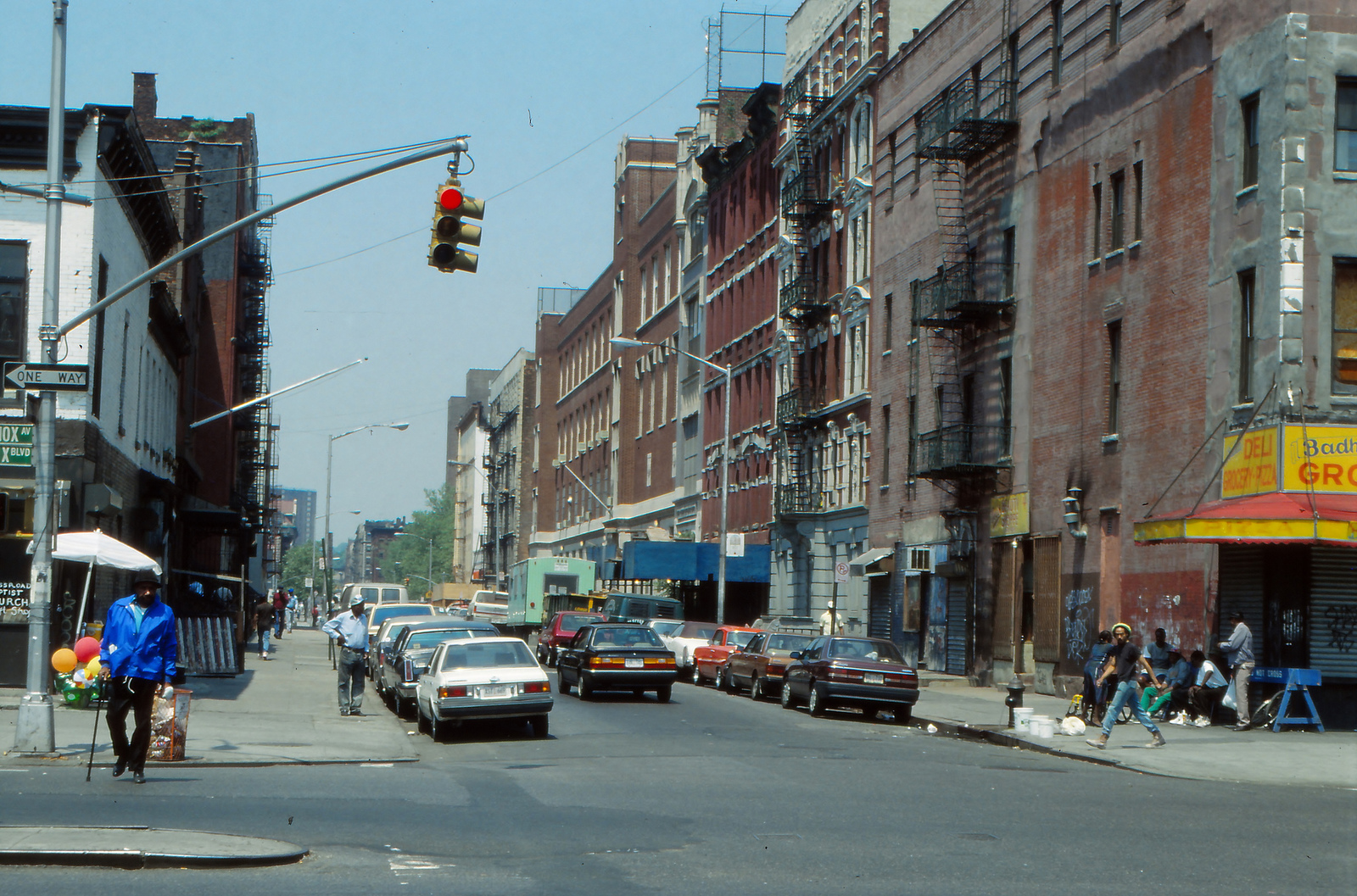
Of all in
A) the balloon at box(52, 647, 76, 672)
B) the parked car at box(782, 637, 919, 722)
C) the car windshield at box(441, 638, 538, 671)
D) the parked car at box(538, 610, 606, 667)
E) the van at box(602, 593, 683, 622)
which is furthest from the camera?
the van at box(602, 593, 683, 622)

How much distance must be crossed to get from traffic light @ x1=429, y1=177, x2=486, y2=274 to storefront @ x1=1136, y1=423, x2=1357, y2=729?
13103 millimetres

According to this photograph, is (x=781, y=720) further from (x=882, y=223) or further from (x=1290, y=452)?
(x=882, y=223)

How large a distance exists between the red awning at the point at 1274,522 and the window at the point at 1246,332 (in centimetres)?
203

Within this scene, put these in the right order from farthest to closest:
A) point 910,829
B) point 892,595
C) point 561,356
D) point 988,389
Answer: point 561,356, point 892,595, point 988,389, point 910,829

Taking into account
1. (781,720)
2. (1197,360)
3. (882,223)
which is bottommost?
(781,720)

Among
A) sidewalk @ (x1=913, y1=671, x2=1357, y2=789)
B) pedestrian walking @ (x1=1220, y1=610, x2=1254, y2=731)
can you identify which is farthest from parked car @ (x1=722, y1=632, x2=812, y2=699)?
pedestrian walking @ (x1=1220, y1=610, x2=1254, y2=731)

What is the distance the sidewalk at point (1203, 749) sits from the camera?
1922cm

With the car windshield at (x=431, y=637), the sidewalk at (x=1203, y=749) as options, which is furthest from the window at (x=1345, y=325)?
the car windshield at (x=431, y=637)

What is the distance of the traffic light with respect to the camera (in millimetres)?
16281

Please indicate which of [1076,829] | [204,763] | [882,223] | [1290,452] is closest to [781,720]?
[1290,452]

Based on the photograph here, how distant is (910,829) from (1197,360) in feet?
57.0

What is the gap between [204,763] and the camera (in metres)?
17.5

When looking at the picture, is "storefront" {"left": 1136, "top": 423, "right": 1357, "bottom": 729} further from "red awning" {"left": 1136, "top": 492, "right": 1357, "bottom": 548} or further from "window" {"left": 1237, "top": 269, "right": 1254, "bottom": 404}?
"window" {"left": 1237, "top": 269, "right": 1254, "bottom": 404}

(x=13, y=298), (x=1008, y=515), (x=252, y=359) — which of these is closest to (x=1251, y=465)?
(x=1008, y=515)
